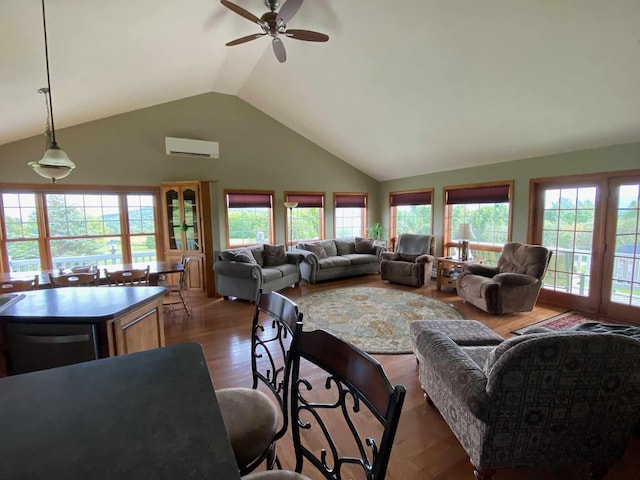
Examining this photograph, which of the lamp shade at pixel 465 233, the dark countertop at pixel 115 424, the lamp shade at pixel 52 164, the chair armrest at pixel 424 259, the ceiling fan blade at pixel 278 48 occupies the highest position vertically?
the ceiling fan blade at pixel 278 48

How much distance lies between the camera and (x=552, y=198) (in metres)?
4.73

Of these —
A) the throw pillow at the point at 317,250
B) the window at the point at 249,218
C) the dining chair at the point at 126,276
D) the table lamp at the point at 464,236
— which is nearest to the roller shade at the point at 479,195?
the table lamp at the point at 464,236

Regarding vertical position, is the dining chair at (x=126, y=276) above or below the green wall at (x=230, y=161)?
below

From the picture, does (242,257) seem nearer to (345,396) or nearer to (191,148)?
(191,148)

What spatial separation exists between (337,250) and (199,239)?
294cm

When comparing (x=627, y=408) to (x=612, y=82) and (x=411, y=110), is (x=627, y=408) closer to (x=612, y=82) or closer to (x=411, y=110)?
(x=612, y=82)

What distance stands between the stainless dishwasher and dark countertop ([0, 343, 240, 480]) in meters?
0.76

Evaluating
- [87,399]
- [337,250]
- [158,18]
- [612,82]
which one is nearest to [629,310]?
[612,82]

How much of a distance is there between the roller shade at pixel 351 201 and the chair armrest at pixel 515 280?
4140 mm

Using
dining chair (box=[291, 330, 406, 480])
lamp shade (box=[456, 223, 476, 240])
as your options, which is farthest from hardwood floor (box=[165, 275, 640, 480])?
lamp shade (box=[456, 223, 476, 240])

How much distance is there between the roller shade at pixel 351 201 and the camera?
24.9 feet

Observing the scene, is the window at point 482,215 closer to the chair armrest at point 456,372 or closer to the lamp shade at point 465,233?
the lamp shade at point 465,233

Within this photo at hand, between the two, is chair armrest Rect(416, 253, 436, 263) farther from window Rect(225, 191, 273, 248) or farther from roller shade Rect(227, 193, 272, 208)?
roller shade Rect(227, 193, 272, 208)

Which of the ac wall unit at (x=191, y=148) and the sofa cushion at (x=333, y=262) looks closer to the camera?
the ac wall unit at (x=191, y=148)
